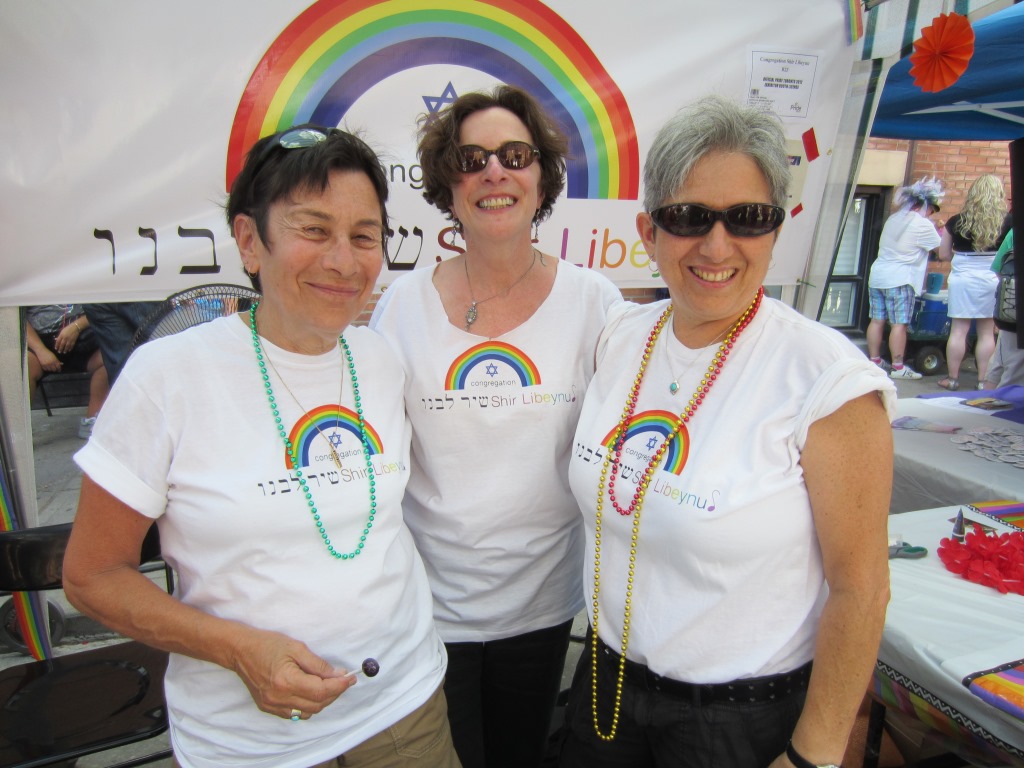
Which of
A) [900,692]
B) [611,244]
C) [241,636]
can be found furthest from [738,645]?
[611,244]

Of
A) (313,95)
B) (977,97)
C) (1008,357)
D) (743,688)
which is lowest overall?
(743,688)

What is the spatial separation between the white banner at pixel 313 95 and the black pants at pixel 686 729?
1627mm

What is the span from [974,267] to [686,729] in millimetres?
7668

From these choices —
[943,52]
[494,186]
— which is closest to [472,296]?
[494,186]

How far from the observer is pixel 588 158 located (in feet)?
10.2

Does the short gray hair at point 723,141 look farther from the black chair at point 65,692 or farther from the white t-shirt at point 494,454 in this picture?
the black chair at point 65,692

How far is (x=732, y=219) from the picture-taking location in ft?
4.13

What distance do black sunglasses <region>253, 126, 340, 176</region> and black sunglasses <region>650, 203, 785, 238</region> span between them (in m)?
0.71

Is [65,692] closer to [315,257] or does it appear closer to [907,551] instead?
[315,257]

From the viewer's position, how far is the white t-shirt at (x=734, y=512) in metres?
1.15

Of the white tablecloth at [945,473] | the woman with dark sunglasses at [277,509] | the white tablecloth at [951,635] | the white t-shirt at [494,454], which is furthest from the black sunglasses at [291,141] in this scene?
the white tablecloth at [945,473]

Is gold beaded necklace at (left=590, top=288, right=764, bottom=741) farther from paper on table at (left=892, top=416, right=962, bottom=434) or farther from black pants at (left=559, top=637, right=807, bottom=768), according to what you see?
paper on table at (left=892, top=416, right=962, bottom=434)

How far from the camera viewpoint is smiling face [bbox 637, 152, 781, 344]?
4.13 ft

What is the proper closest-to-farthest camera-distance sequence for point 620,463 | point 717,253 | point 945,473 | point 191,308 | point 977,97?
1. point 717,253
2. point 620,463
3. point 191,308
4. point 945,473
5. point 977,97
